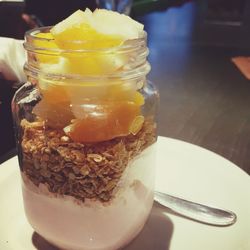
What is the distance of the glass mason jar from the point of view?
342 mm

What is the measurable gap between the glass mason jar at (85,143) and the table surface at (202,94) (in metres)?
0.27

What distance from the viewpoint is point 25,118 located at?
0.40 m

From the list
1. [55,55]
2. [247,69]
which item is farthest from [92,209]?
[247,69]

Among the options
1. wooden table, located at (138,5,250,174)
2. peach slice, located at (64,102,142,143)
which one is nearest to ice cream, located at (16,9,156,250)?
peach slice, located at (64,102,142,143)

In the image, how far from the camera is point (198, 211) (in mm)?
442

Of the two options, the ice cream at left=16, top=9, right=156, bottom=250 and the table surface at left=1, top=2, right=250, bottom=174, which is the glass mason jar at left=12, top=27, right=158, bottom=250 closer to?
the ice cream at left=16, top=9, right=156, bottom=250

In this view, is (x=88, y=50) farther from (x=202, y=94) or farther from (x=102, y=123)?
(x=202, y=94)

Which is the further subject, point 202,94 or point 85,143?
point 202,94

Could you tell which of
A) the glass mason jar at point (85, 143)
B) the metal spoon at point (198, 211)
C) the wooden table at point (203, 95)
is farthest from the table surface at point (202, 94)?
the glass mason jar at point (85, 143)

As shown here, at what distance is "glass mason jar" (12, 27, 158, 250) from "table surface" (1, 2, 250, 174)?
0.89 feet

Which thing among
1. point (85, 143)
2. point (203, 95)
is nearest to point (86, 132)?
point (85, 143)

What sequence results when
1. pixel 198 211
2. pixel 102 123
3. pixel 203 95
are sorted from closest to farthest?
pixel 102 123, pixel 198 211, pixel 203 95

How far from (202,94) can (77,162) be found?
0.65 meters

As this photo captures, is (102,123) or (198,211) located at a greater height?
(102,123)
